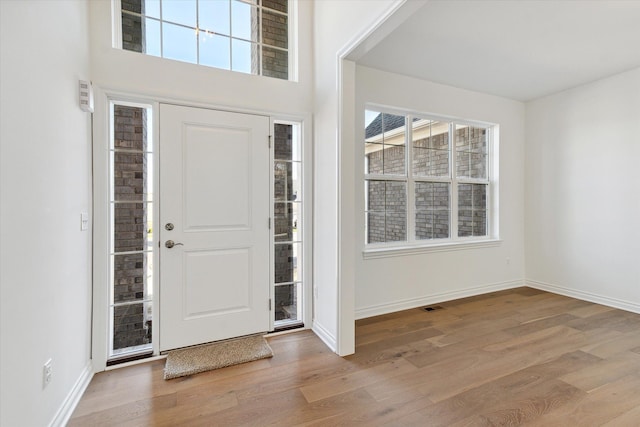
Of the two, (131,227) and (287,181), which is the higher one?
(287,181)

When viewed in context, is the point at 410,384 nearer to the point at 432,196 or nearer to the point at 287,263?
the point at 287,263

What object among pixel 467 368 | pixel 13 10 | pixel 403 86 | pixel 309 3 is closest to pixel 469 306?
pixel 467 368

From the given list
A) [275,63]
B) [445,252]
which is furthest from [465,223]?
[275,63]

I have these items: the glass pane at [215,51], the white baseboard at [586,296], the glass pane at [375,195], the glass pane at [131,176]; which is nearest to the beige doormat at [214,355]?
the glass pane at [131,176]

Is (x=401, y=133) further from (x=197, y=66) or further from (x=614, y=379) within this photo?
(x=614, y=379)

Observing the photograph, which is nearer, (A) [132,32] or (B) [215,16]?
(A) [132,32]

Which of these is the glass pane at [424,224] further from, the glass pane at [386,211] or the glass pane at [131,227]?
the glass pane at [131,227]

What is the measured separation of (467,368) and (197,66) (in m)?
3.18

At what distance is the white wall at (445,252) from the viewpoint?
3.22m

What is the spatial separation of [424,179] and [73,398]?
3.67m

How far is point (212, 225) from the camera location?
2553 millimetres

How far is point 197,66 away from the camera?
8.11 ft

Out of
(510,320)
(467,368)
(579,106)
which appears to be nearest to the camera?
(467,368)

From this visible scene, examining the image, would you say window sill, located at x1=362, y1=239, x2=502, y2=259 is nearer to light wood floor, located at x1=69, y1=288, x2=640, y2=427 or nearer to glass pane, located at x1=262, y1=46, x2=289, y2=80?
light wood floor, located at x1=69, y1=288, x2=640, y2=427
